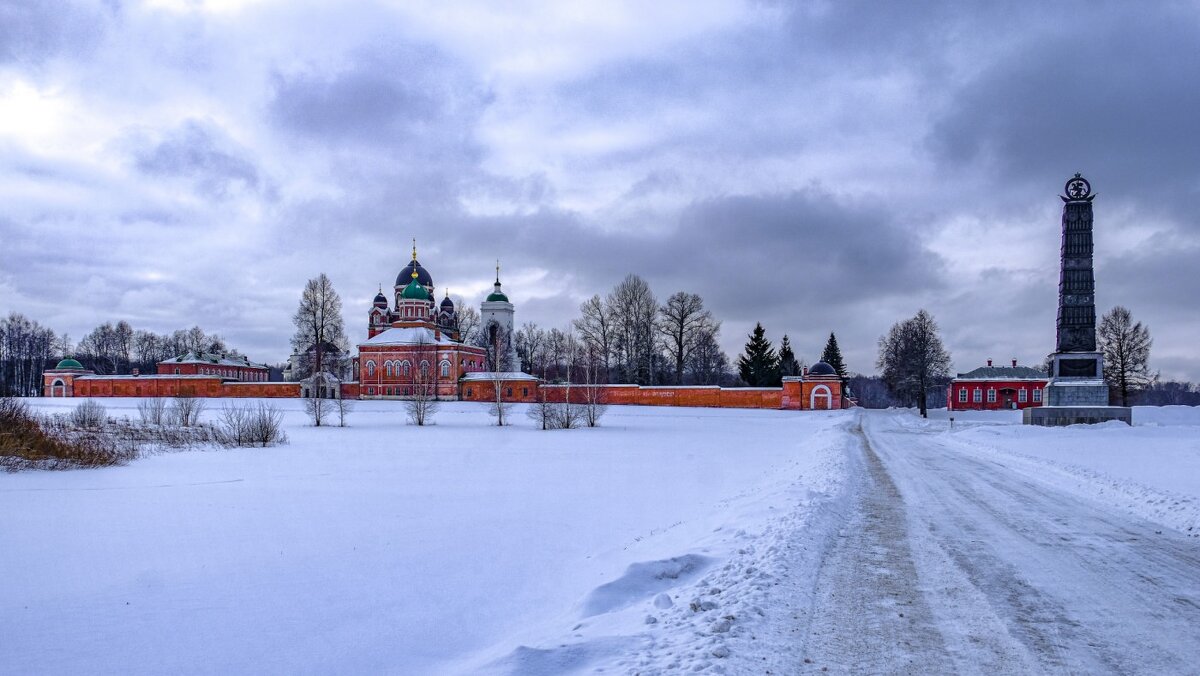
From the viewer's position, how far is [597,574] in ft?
21.9

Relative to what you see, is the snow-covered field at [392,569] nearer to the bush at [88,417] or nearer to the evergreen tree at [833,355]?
the bush at [88,417]

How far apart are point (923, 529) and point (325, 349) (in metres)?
66.3

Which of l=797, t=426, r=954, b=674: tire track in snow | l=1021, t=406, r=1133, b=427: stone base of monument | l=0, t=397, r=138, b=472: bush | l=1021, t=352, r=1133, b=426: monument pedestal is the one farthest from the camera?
l=1021, t=352, r=1133, b=426: monument pedestal

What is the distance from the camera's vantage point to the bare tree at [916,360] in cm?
6006

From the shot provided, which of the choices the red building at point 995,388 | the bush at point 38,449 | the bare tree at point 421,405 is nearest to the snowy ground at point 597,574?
the bush at point 38,449

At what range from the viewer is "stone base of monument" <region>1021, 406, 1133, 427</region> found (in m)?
31.9

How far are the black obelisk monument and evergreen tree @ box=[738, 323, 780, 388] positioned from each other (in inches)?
1700

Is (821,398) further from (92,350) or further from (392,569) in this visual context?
(92,350)

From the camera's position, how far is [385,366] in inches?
2512

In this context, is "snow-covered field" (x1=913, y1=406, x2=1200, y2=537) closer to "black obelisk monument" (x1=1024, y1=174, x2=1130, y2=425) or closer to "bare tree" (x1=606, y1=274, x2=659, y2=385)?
"black obelisk monument" (x1=1024, y1=174, x2=1130, y2=425)

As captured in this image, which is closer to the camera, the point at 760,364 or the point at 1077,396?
the point at 1077,396

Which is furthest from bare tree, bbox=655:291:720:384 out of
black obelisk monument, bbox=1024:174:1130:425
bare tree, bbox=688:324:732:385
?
black obelisk monument, bbox=1024:174:1130:425

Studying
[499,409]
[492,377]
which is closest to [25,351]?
[492,377]

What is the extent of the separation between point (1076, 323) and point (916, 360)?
27001mm
